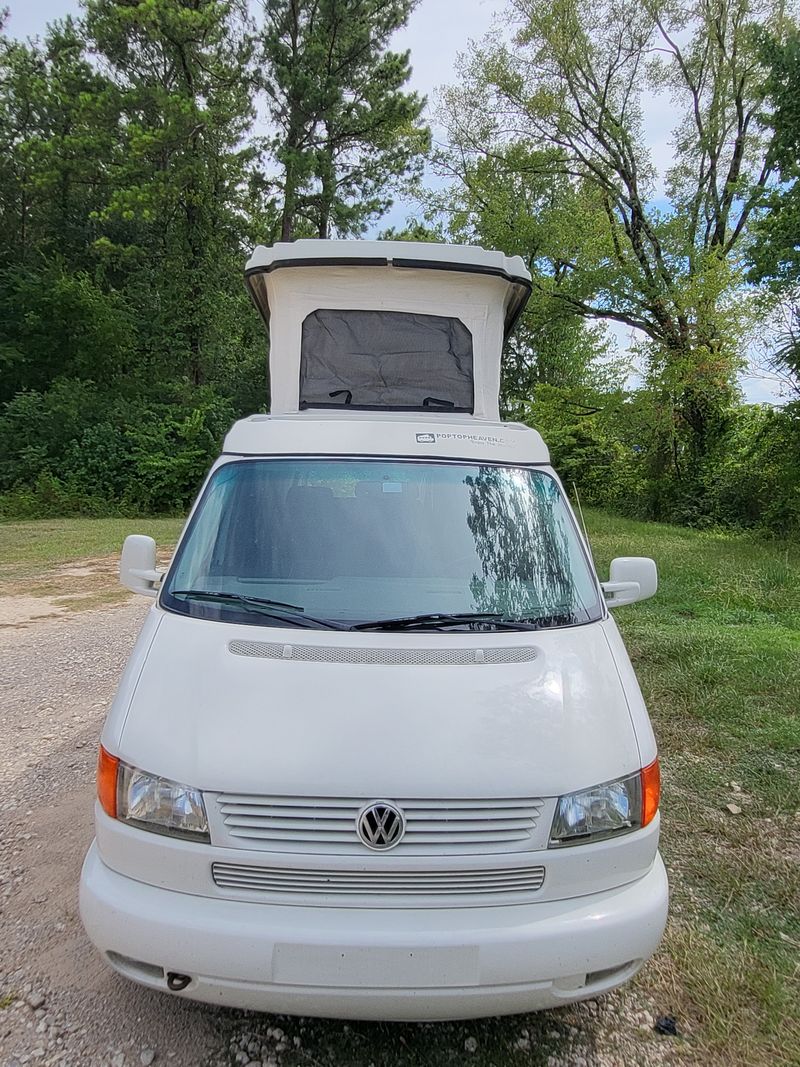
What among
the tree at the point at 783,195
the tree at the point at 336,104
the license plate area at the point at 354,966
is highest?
the tree at the point at 336,104

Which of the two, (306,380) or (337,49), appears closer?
(306,380)

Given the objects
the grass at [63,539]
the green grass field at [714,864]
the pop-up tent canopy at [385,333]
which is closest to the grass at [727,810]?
the green grass field at [714,864]

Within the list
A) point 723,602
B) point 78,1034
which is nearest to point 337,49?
point 723,602

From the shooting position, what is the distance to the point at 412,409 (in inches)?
211

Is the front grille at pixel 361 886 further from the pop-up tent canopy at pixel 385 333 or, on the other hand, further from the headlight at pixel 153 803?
the pop-up tent canopy at pixel 385 333

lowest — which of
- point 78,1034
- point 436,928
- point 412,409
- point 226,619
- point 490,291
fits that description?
point 78,1034

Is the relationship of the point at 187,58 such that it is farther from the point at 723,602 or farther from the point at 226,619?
the point at 226,619

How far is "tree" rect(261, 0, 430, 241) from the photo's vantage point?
2348cm

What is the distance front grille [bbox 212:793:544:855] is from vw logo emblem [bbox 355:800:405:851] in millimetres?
16

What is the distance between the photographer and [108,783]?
234 centimetres

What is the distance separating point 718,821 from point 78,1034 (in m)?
3.16

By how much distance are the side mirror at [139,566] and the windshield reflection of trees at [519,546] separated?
5.06 ft

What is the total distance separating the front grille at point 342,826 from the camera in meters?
2.13

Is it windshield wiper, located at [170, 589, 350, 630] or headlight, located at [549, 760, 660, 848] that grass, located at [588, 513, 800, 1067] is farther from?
windshield wiper, located at [170, 589, 350, 630]
